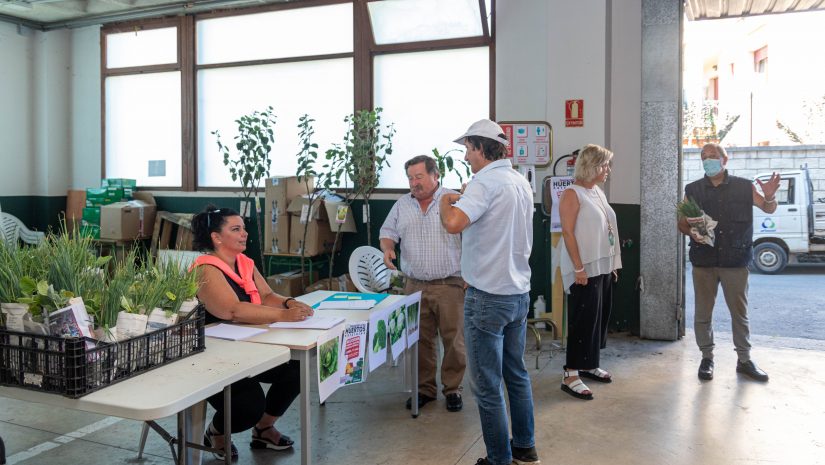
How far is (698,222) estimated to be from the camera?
4332mm

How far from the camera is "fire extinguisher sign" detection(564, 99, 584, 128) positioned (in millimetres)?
5520

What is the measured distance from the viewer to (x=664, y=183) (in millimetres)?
5430

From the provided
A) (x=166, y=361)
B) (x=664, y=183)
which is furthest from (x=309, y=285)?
(x=166, y=361)

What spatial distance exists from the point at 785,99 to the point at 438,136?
9.83m

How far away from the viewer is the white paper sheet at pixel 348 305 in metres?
3.42

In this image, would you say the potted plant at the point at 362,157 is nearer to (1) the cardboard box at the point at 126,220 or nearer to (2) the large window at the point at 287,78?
(2) the large window at the point at 287,78

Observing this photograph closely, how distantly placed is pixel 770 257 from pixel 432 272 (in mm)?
7654

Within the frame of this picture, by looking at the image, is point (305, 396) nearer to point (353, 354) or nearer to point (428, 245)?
point (353, 354)

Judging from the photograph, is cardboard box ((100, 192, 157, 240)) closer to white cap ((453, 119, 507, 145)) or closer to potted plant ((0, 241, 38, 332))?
potted plant ((0, 241, 38, 332))

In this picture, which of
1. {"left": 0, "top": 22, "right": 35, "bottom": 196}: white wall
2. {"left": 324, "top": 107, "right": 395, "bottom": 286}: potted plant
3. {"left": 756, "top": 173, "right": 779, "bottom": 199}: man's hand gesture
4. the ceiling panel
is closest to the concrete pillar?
the ceiling panel

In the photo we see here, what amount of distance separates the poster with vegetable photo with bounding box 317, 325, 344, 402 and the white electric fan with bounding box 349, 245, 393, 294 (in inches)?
66.1

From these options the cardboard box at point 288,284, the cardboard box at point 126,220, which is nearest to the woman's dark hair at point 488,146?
the cardboard box at point 288,284

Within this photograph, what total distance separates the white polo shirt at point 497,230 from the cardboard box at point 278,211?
3.81 meters

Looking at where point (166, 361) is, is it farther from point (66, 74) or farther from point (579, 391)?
point (66, 74)
